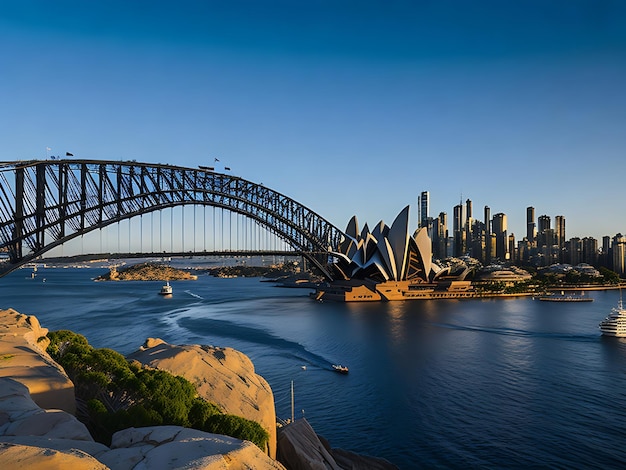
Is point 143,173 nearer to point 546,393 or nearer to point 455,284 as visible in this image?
point 546,393

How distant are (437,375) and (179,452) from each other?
73.5 feet

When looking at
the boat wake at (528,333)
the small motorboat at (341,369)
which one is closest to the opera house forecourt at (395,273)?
the boat wake at (528,333)

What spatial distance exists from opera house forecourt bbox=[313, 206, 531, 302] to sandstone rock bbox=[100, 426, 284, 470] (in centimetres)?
6463

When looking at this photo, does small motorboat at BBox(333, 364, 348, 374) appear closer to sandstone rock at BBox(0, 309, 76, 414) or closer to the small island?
sandstone rock at BBox(0, 309, 76, 414)

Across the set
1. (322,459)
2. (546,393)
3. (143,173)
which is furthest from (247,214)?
(322,459)

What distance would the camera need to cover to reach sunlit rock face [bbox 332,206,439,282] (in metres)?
76.1

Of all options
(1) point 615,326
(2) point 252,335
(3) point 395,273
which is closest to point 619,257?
(3) point 395,273

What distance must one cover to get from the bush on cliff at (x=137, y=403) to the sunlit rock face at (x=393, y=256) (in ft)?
216

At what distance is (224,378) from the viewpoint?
45.6 ft

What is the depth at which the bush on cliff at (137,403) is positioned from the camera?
404 inches

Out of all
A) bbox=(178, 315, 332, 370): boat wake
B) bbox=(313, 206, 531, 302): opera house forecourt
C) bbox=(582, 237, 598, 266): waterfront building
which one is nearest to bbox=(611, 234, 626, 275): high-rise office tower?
bbox=(582, 237, 598, 266): waterfront building

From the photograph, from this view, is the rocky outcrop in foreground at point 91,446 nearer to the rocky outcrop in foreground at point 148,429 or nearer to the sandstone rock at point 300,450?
the rocky outcrop in foreground at point 148,429

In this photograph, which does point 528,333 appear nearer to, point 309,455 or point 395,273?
point 309,455

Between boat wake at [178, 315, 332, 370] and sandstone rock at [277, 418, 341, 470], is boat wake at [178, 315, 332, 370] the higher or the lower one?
the lower one
